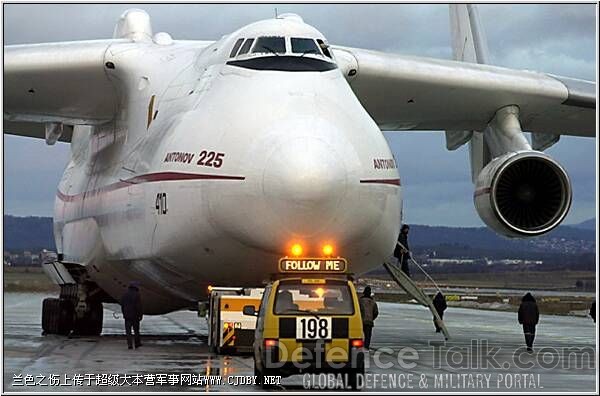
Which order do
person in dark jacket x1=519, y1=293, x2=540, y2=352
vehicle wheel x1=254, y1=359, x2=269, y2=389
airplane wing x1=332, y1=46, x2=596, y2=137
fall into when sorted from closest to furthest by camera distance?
vehicle wheel x1=254, y1=359, x2=269, y2=389 → person in dark jacket x1=519, y1=293, x2=540, y2=352 → airplane wing x1=332, y1=46, x2=596, y2=137

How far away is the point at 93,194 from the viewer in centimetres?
1905

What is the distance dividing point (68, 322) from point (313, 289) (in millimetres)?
9288

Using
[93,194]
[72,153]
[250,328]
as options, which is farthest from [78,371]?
[72,153]

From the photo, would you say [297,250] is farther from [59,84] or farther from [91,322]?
[91,322]

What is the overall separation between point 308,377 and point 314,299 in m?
0.97

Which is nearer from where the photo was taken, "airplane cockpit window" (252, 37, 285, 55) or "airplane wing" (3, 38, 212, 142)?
"airplane cockpit window" (252, 37, 285, 55)

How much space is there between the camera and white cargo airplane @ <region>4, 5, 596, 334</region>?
13531 millimetres

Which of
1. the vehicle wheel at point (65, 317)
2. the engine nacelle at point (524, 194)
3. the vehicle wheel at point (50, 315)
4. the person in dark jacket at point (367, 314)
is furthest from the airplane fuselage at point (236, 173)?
the engine nacelle at point (524, 194)

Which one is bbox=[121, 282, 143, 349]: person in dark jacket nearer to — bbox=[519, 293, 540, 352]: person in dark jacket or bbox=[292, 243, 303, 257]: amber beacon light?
bbox=[292, 243, 303, 257]: amber beacon light

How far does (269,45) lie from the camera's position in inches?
601

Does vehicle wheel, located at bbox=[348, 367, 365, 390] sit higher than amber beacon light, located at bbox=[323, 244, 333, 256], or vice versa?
amber beacon light, located at bbox=[323, 244, 333, 256]

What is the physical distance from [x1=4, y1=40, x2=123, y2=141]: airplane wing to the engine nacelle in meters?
5.84

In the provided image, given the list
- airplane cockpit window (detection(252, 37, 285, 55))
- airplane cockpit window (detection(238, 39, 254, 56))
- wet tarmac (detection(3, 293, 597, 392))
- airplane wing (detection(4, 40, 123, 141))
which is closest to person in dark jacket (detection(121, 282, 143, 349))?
wet tarmac (detection(3, 293, 597, 392))

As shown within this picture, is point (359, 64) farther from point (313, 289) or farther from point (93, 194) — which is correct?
point (313, 289)
